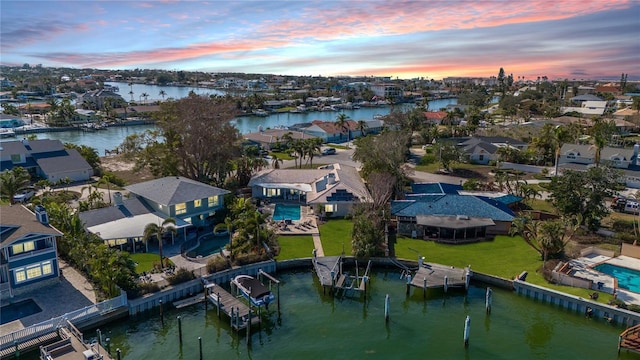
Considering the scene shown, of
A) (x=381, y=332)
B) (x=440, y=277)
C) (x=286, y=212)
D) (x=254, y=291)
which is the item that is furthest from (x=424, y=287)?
(x=286, y=212)

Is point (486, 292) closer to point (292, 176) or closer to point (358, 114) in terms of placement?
point (292, 176)

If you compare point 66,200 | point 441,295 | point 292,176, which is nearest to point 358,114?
point 292,176

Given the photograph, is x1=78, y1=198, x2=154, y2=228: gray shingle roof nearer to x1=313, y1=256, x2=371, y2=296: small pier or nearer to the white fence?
the white fence

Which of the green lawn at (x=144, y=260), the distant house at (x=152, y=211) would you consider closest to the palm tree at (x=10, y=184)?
the distant house at (x=152, y=211)

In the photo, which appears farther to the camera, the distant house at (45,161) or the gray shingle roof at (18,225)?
the distant house at (45,161)

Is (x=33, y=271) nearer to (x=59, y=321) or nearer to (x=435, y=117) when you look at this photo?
(x=59, y=321)

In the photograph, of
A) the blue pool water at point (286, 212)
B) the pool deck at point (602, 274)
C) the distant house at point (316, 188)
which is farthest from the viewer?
the distant house at point (316, 188)

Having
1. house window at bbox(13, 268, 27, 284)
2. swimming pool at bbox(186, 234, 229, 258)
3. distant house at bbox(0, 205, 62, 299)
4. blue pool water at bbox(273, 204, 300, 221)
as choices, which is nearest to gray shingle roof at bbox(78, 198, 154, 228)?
swimming pool at bbox(186, 234, 229, 258)

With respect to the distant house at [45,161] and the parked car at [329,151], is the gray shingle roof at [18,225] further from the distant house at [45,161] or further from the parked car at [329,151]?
the parked car at [329,151]
